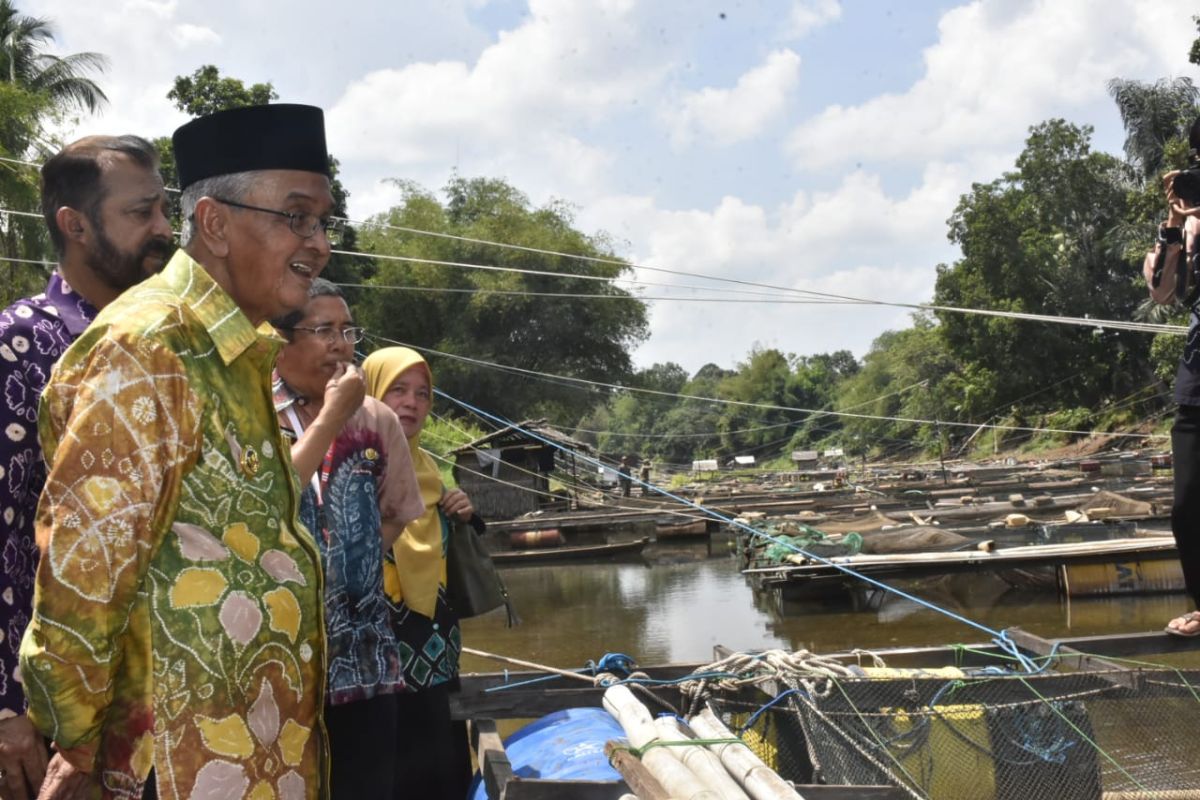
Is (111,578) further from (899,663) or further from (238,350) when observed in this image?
(899,663)

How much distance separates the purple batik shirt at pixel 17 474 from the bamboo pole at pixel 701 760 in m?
1.61

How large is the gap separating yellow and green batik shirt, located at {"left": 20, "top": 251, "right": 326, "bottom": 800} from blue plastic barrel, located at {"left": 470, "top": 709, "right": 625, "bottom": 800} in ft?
5.51

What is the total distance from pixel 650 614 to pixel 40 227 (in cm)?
893

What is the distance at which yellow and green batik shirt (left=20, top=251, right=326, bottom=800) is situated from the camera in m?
1.25

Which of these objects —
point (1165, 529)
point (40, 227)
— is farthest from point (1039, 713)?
point (40, 227)

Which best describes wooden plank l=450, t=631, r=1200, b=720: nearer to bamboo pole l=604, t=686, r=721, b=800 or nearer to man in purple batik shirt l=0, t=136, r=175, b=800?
bamboo pole l=604, t=686, r=721, b=800

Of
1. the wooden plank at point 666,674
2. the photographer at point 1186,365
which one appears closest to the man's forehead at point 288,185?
the photographer at point 1186,365

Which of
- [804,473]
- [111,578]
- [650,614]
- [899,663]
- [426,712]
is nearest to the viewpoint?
[111,578]

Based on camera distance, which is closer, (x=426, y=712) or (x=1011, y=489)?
(x=426, y=712)

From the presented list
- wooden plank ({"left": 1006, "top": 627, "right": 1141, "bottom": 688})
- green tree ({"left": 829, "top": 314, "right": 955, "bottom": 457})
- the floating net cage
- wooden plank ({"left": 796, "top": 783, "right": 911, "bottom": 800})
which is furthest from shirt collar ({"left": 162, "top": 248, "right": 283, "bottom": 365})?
green tree ({"left": 829, "top": 314, "right": 955, "bottom": 457})

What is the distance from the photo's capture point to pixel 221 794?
4.45 feet

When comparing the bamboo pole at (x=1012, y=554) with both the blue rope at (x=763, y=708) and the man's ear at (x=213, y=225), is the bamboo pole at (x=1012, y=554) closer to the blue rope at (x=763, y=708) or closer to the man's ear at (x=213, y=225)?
the blue rope at (x=763, y=708)

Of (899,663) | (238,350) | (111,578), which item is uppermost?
(238,350)

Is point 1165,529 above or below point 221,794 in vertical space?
below
